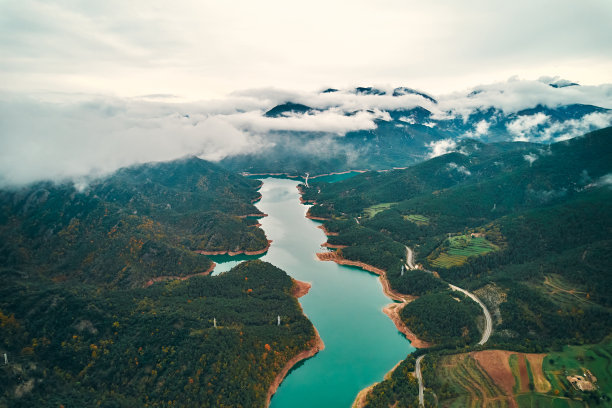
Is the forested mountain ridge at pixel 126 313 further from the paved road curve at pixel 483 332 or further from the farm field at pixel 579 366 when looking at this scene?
the farm field at pixel 579 366

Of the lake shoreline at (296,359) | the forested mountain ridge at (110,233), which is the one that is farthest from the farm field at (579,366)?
the forested mountain ridge at (110,233)

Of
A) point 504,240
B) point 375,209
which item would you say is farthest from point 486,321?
point 375,209

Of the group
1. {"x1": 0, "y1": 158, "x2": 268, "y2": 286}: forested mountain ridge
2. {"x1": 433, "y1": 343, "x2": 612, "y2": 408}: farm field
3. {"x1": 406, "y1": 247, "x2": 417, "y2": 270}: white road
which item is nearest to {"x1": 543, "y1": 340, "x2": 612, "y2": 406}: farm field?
{"x1": 433, "y1": 343, "x2": 612, "y2": 408}: farm field

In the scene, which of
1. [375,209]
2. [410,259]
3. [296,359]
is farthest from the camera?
[375,209]

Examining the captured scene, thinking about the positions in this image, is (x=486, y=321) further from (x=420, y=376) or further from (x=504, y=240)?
(x=504, y=240)

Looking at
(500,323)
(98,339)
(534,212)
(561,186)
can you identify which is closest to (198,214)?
(98,339)

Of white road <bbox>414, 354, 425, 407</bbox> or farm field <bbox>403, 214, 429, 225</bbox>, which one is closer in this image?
white road <bbox>414, 354, 425, 407</bbox>

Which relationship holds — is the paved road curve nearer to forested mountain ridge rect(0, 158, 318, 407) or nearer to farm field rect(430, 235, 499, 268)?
farm field rect(430, 235, 499, 268)
